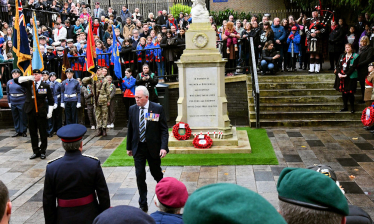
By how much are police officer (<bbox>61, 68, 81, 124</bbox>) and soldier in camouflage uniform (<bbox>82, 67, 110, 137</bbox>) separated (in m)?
0.57

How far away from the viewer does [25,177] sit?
9.55 m

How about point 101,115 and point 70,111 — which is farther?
point 70,111

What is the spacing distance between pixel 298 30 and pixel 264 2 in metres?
16.3

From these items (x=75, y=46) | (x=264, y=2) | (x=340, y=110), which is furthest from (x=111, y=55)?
(x=264, y=2)

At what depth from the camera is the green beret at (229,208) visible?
4.99 feet

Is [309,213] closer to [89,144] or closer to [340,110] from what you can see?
[89,144]

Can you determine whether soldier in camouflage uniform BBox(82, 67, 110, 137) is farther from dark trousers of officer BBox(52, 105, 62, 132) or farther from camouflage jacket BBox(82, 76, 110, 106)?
dark trousers of officer BBox(52, 105, 62, 132)

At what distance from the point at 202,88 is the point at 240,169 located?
8.14 ft

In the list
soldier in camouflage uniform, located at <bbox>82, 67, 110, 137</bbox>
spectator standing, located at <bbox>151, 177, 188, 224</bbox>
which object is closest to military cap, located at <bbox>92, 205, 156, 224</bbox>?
spectator standing, located at <bbox>151, 177, 188, 224</bbox>

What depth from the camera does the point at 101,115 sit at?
1350 cm

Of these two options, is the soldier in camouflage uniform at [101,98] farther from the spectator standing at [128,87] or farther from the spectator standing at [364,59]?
the spectator standing at [364,59]

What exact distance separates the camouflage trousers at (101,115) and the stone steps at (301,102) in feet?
14.4

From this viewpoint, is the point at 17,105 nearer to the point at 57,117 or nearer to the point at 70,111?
the point at 57,117

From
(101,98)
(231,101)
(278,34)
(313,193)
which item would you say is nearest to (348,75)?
(278,34)
